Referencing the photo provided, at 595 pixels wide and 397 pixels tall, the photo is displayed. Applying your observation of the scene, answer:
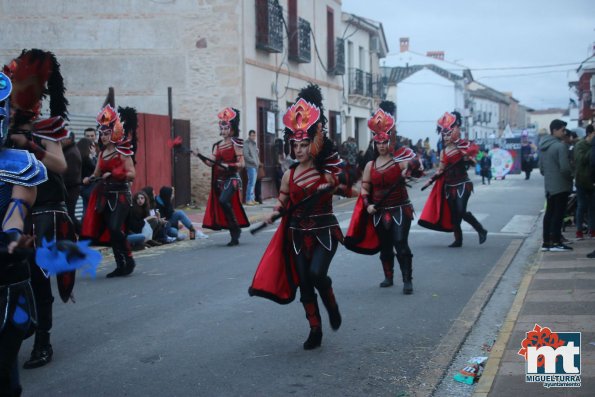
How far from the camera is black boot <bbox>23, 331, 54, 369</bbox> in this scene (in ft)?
20.0

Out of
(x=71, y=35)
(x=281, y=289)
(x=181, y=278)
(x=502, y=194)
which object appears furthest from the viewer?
(x=502, y=194)

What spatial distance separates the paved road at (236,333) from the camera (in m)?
5.63

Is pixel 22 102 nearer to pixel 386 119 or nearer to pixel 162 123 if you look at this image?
pixel 386 119

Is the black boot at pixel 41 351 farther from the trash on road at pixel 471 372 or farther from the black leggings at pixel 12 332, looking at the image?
the trash on road at pixel 471 372

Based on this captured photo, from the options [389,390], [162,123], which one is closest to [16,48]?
[162,123]

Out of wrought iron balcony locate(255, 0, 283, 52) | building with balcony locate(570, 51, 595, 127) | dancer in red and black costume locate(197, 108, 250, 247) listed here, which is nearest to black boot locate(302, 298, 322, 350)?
dancer in red and black costume locate(197, 108, 250, 247)

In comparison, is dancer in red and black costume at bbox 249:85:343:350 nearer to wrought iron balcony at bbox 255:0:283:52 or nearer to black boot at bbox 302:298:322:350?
black boot at bbox 302:298:322:350

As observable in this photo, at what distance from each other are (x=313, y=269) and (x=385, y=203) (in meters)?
2.66

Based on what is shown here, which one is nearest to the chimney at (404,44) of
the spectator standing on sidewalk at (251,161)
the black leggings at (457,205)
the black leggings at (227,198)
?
the spectator standing on sidewalk at (251,161)

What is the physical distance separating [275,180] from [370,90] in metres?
14.8

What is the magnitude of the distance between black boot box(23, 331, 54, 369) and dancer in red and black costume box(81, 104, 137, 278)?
146 inches

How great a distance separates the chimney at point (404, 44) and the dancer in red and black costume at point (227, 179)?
67086mm

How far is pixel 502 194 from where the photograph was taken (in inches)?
998

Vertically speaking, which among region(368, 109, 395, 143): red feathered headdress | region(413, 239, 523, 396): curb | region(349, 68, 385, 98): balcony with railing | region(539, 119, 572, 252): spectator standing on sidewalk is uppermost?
region(349, 68, 385, 98): balcony with railing
